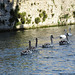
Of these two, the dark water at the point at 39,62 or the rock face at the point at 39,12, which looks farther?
the rock face at the point at 39,12

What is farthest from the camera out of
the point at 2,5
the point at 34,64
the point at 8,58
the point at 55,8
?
the point at 55,8

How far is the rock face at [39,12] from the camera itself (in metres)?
Answer: 108

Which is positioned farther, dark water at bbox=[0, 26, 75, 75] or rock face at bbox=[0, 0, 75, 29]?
rock face at bbox=[0, 0, 75, 29]

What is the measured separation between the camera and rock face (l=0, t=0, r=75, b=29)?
108 metres

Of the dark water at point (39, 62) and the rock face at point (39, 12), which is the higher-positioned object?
the rock face at point (39, 12)

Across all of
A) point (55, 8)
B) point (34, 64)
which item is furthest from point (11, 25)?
point (34, 64)

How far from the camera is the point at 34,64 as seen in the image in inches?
1720

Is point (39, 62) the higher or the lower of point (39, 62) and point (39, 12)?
the lower

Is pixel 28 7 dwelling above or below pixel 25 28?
above

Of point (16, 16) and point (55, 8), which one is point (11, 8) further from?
point (55, 8)

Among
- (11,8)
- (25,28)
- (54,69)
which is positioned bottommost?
(54,69)

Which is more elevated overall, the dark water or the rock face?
the rock face

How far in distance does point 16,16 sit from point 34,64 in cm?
6615

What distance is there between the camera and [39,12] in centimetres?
12106
